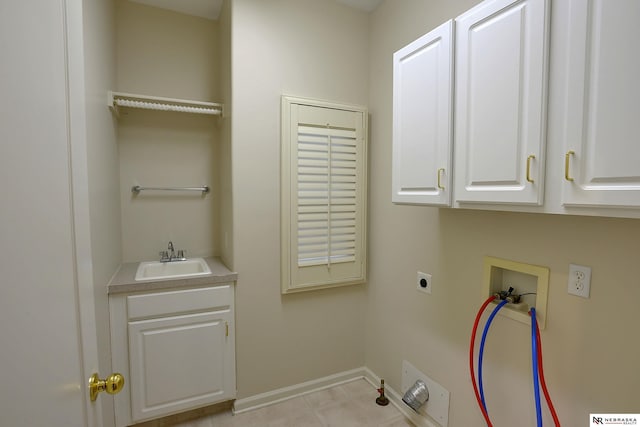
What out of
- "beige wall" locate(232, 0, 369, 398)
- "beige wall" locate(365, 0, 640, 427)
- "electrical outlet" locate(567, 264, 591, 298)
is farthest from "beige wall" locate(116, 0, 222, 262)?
"electrical outlet" locate(567, 264, 591, 298)

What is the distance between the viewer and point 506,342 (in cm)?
143

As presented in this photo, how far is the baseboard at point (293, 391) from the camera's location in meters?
2.09

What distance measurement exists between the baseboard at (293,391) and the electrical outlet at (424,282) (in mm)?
1039

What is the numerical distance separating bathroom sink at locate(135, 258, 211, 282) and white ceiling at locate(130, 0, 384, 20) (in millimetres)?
1963

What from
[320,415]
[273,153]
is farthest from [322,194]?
[320,415]

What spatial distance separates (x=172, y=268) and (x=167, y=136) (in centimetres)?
104

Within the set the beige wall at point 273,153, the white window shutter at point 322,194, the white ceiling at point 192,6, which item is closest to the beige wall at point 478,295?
the white window shutter at point 322,194

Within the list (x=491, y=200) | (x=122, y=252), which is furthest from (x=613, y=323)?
(x=122, y=252)

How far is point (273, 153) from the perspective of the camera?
208 centimetres

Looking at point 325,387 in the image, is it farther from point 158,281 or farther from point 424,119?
point 424,119

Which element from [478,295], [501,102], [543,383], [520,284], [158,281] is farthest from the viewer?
[158,281]

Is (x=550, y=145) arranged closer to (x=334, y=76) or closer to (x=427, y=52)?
(x=427, y=52)

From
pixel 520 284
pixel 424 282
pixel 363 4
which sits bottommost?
pixel 424 282

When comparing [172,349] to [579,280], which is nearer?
[579,280]
